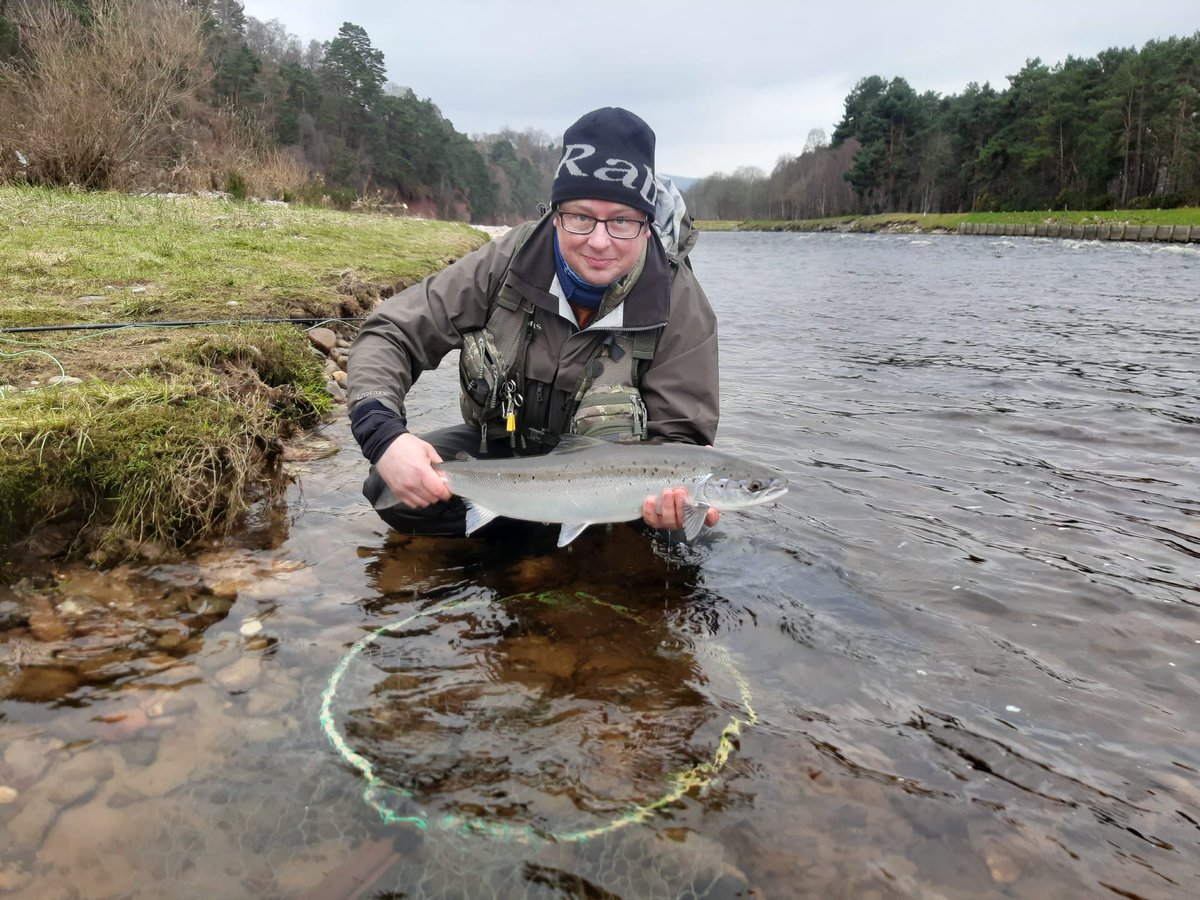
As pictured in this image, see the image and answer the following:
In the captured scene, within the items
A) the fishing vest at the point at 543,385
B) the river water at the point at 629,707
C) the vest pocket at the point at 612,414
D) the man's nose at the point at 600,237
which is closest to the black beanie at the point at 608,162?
the man's nose at the point at 600,237

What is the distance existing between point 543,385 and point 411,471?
1115mm

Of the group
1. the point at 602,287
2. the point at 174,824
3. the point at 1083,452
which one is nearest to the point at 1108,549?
the point at 1083,452

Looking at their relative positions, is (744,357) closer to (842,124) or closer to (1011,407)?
(1011,407)

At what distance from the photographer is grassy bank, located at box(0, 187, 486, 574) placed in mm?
3861

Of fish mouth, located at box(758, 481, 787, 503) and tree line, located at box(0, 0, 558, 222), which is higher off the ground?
tree line, located at box(0, 0, 558, 222)

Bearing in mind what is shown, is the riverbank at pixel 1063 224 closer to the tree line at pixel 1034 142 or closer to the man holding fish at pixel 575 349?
the tree line at pixel 1034 142

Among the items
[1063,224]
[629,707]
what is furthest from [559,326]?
[1063,224]

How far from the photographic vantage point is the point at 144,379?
184 inches

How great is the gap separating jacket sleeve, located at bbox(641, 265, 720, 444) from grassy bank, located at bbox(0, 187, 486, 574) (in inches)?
90.6

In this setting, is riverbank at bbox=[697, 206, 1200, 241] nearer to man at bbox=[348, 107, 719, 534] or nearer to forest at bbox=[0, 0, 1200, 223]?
forest at bbox=[0, 0, 1200, 223]

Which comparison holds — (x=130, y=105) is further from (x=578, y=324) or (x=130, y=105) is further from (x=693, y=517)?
(x=693, y=517)

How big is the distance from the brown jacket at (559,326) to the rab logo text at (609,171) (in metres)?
0.39

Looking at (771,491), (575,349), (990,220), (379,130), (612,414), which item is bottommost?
(771,491)

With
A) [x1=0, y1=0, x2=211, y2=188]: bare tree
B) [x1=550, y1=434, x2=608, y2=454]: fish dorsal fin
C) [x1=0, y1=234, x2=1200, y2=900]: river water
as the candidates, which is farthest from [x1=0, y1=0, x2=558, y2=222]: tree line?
[x1=550, y1=434, x2=608, y2=454]: fish dorsal fin
